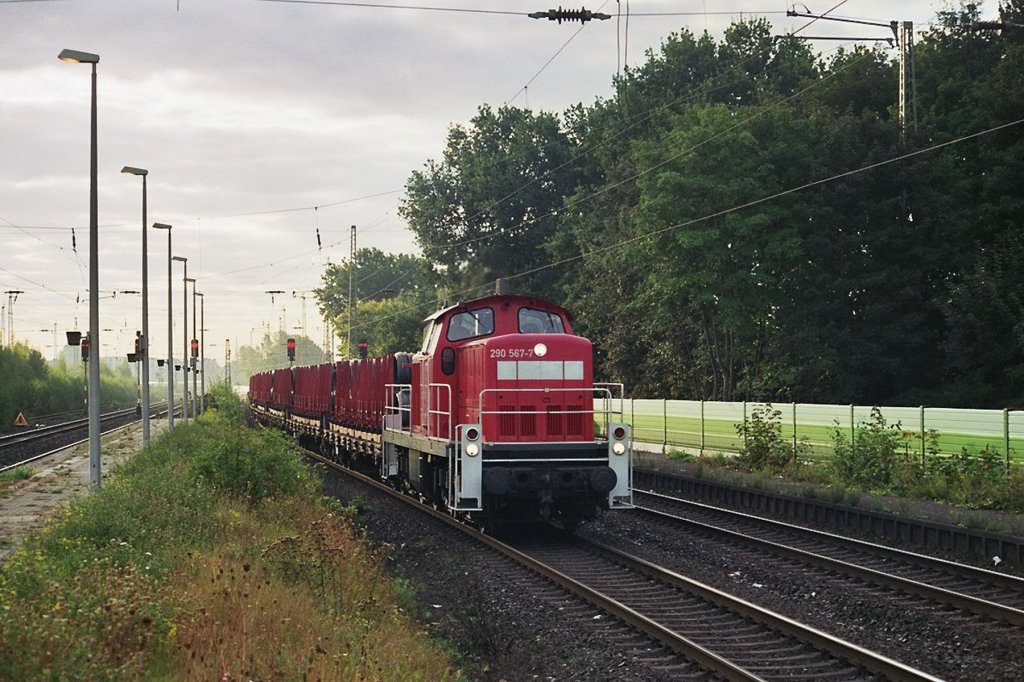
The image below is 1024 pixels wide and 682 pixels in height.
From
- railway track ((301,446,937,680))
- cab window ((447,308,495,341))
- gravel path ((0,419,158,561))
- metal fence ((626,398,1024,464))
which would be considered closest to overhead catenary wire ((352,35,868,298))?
metal fence ((626,398,1024,464))

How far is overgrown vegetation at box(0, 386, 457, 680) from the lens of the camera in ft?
24.3

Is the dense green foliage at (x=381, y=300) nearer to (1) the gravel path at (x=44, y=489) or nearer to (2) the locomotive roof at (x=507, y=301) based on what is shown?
(1) the gravel path at (x=44, y=489)

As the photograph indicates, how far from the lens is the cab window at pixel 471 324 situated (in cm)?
1755

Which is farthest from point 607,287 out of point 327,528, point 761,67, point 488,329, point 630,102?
point 327,528

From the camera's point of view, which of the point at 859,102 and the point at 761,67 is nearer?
the point at 859,102

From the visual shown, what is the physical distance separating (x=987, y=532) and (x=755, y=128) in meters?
33.9

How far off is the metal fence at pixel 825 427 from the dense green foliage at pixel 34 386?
113ft

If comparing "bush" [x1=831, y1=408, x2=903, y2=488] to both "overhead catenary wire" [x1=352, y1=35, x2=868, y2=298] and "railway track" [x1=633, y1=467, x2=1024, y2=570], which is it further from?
"overhead catenary wire" [x1=352, y1=35, x2=868, y2=298]

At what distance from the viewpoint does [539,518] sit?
55.6 feet

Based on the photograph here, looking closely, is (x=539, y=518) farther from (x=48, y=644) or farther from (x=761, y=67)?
(x=761, y=67)

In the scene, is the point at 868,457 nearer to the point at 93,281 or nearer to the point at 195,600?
the point at 93,281

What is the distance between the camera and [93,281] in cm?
2111

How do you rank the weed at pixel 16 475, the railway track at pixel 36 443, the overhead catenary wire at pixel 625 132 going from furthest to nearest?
the overhead catenary wire at pixel 625 132 → the railway track at pixel 36 443 → the weed at pixel 16 475

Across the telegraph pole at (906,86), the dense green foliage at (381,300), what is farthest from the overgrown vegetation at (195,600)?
the dense green foliage at (381,300)
